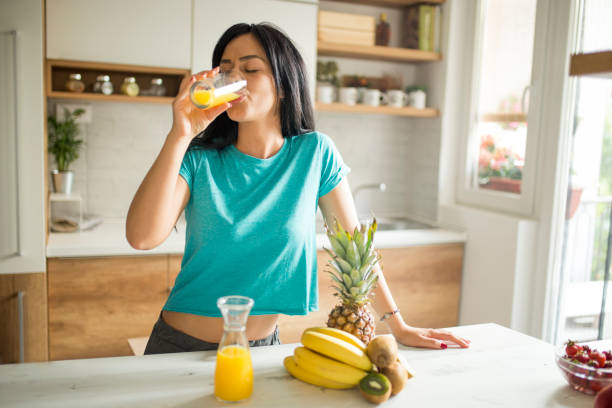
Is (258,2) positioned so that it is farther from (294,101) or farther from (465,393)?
(465,393)

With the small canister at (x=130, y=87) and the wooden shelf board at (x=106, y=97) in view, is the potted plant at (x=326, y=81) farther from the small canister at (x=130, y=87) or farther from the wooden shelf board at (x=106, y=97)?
the small canister at (x=130, y=87)

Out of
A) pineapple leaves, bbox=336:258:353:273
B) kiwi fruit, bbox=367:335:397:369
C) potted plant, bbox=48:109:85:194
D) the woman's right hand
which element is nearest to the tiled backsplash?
potted plant, bbox=48:109:85:194

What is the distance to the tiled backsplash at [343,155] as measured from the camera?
122 inches

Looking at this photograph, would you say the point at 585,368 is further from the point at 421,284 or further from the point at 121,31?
the point at 121,31

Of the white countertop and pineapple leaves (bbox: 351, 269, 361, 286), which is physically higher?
pineapple leaves (bbox: 351, 269, 361, 286)

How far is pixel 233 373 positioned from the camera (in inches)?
40.3

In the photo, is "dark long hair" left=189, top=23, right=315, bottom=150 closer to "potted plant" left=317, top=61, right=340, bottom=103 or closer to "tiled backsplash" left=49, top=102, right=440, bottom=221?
"potted plant" left=317, top=61, right=340, bottom=103

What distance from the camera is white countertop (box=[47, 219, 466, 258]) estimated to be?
2.47 metres

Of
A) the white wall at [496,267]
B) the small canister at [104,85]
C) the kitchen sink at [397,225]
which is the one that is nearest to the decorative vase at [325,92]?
the kitchen sink at [397,225]

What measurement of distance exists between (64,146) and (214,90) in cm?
195

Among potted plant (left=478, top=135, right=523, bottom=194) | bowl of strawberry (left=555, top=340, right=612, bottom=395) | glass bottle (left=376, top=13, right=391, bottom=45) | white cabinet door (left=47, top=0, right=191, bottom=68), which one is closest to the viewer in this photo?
bowl of strawberry (left=555, top=340, right=612, bottom=395)

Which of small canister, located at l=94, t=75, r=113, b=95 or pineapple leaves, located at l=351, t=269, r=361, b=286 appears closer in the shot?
pineapple leaves, located at l=351, t=269, r=361, b=286

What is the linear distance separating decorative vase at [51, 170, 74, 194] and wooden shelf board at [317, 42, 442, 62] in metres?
1.51

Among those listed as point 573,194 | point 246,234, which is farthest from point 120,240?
point 573,194
